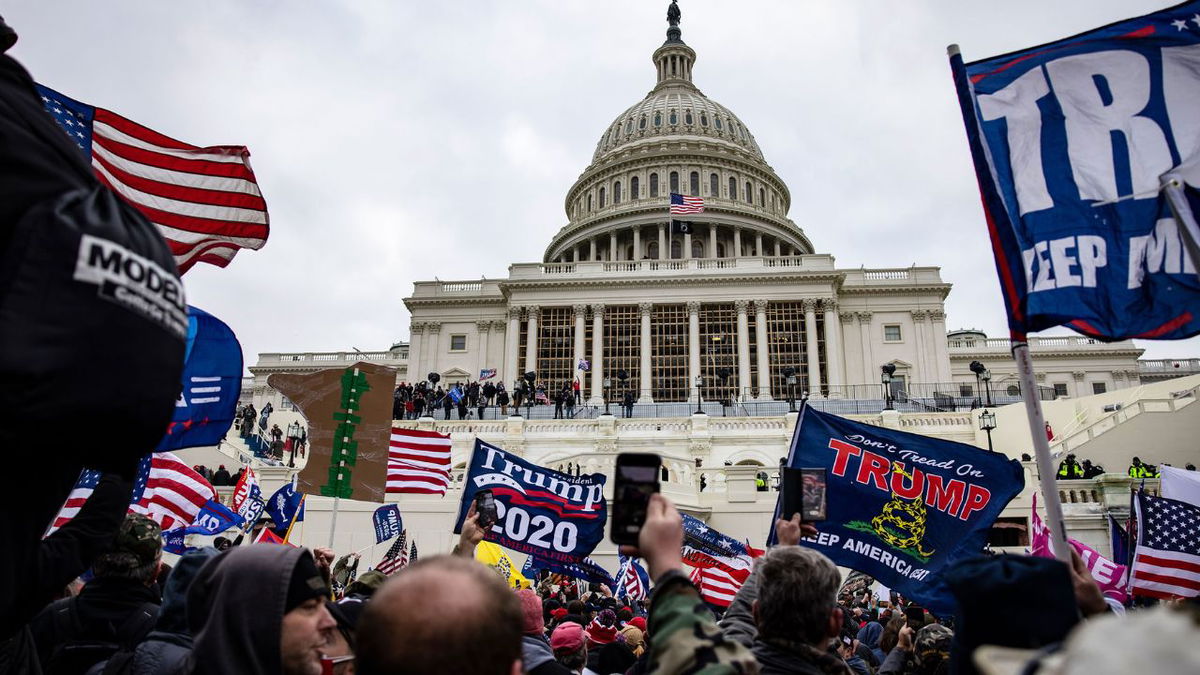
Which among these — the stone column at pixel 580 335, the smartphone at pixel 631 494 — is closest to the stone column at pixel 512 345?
the stone column at pixel 580 335

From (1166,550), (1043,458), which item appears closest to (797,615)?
(1043,458)

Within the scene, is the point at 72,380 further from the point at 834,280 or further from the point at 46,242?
the point at 834,280

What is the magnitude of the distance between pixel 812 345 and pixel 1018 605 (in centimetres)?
4948

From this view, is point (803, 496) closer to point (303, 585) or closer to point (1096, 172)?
point (303, 585)

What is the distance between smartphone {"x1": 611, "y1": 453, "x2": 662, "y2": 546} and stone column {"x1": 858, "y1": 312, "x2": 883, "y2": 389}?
51071 millimetres

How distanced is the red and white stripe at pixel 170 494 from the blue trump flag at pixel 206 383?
3561mm

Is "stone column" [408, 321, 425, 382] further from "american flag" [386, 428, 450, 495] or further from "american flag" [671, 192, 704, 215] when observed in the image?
"american flag" [386, 428, 450, 495]

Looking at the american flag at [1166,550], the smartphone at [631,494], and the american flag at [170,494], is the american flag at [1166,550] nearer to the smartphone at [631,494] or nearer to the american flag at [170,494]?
the smartphone at [631,494]

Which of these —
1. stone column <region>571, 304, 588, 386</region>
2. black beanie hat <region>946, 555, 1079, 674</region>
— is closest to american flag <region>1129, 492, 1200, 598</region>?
black beanie hat <region>946, 555, 1079, 674</region>

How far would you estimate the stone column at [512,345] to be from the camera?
52.5 meters

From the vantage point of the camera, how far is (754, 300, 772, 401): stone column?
48875 millimetres

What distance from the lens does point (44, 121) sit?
2041 mm

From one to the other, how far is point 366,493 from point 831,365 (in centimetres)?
4272

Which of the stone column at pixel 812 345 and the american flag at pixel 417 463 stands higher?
the stone column at pixel 812 345
